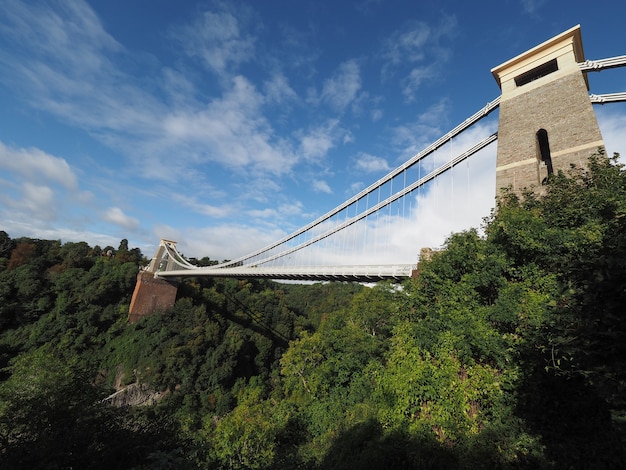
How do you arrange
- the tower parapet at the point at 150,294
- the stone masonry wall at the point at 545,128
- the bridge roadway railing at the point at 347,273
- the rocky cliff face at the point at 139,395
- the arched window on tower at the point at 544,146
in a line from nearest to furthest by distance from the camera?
the stone masonry wall at the point at 545,128 → the arched window on tower at the point at 544,146 → the bridge roadway railing at the point at 347,273 → the rocky cliff face at the point at 139,395 → the tower parapet at the point at 150,294

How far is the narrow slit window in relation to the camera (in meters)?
11.3

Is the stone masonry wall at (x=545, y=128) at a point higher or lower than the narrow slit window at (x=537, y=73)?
lower

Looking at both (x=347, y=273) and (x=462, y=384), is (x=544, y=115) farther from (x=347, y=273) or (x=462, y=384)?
(x=462, y=384)

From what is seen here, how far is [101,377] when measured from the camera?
1044 inches

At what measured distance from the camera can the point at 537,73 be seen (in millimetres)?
11883

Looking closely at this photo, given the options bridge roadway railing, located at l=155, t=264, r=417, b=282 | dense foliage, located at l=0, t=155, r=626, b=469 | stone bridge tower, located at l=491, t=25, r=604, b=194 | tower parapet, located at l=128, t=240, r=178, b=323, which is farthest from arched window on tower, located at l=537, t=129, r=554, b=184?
tower parapet, located at l=128, t=240, r=178, b=323

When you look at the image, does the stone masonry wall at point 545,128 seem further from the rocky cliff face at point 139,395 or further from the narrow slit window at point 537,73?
the rocky cliff face at point 139,395

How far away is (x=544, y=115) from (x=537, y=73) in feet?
7.69

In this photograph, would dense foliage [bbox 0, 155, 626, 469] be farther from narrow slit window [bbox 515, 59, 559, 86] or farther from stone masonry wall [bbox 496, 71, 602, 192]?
narrow slit window [bbox 515, 59, 559, 86]

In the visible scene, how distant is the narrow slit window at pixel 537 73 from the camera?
37.0 ft

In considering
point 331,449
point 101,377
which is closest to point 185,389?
point 101,377

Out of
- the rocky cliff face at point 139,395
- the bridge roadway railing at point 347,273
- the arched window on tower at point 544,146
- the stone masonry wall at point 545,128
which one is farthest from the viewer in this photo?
the rocky cliff face at point 139,395

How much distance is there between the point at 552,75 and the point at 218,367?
3407 cm

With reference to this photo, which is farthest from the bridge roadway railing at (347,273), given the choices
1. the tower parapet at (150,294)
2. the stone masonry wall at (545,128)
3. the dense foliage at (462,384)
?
the tower parapet at (150,294)
